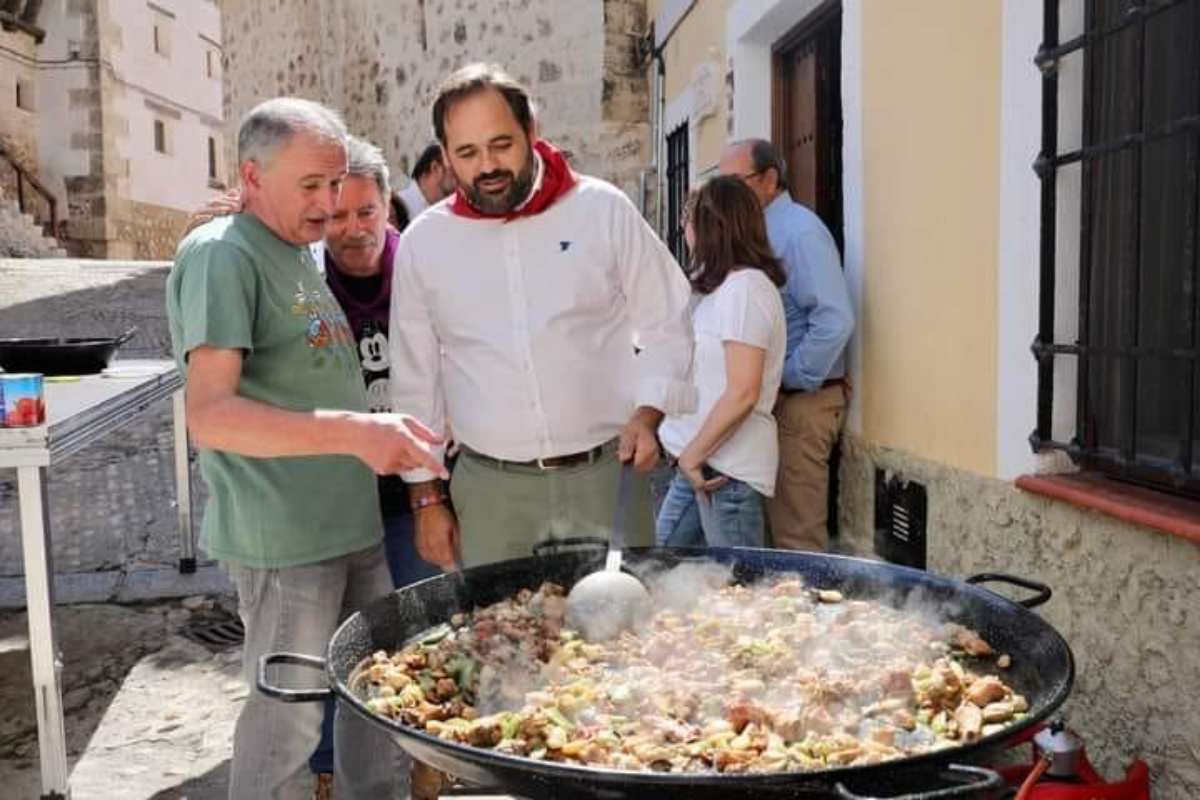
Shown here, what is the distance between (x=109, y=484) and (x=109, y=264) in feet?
33.9

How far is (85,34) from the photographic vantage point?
76.8 feet

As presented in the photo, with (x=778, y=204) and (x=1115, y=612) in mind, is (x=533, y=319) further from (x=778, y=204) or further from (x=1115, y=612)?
(x=778, y=204)

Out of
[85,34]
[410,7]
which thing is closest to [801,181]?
[410,7]

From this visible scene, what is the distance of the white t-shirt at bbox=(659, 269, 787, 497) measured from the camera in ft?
11.1

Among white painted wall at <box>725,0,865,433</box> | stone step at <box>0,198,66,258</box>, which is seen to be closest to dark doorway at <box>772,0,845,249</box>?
white painted wall at <box>725,0,865,433</box>

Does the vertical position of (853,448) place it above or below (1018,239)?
below

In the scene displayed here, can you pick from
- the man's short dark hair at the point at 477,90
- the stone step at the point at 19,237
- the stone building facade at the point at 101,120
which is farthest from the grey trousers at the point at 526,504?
the stone building facade at the point at 101,120

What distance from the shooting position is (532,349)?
2557 millimetres

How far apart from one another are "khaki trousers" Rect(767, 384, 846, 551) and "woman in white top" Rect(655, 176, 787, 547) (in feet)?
1.49

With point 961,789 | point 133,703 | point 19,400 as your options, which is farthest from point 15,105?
point 961,789

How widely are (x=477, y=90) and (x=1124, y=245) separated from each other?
1.54 meters

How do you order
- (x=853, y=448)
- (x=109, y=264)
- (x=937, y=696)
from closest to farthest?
(x=937, y=696)
(x=853, y=448)
(x=109, y=264)

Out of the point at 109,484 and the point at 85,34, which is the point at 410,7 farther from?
the point at 85,34

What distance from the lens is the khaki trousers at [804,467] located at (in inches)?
158
